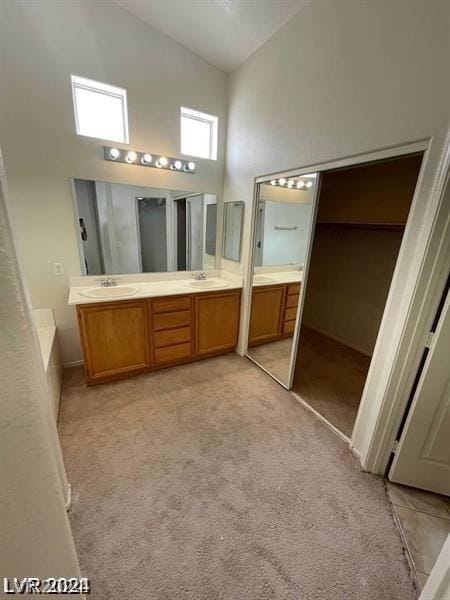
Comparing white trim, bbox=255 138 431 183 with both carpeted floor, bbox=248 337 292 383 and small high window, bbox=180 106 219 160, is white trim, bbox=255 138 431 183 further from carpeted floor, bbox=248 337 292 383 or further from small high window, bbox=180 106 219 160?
carpeted floor, bbox=248 337 292 383

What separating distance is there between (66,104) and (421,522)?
3.88 metres

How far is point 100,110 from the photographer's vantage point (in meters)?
2.32

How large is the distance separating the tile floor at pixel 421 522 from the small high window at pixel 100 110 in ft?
11.6

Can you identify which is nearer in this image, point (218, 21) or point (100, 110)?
point (218, 21)

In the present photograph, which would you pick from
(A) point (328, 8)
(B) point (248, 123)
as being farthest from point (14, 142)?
(A) point (328, 8)

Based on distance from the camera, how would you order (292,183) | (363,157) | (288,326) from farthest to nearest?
(288,326), (292,183), (363,157)

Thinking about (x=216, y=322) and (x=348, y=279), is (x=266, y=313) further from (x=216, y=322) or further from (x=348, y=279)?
(x=348, y=279)

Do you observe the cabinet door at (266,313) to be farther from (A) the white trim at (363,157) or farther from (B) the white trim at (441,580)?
(B) the white trim at (441,580)

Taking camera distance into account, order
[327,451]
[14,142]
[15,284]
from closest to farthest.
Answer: [15,284], [327,451], [14,142]

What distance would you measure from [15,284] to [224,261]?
271 cm

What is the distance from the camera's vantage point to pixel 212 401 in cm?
224

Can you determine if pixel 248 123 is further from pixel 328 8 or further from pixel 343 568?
pixel 343 568

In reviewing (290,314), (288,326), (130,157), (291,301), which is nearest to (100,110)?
(130,157)

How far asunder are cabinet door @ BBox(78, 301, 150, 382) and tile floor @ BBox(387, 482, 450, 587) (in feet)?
7.31
